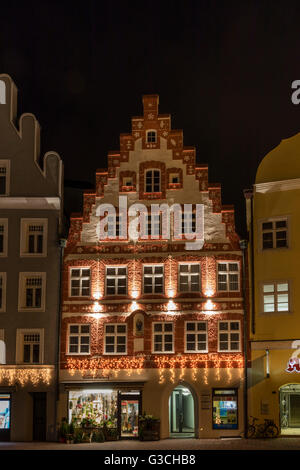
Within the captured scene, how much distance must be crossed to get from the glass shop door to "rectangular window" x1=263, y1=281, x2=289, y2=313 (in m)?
7.94

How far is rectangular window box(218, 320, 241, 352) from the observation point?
46750 mm

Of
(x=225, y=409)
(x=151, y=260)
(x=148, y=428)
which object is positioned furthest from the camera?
(x=151, y=260)

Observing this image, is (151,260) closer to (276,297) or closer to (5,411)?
(276,297)

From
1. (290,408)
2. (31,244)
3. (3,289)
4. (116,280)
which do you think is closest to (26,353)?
(3,289)

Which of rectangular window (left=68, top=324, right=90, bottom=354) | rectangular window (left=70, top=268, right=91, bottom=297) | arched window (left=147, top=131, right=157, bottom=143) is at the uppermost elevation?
arched window (left=147, top=131, right=157, bottom=143)

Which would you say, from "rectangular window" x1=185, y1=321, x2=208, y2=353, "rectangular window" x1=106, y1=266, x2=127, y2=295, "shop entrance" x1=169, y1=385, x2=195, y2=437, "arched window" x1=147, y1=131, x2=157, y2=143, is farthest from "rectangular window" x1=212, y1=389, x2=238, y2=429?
"arched window" x1=147, y1=131, x2=157, y2=143

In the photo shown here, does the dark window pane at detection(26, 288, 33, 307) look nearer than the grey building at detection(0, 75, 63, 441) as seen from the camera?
No

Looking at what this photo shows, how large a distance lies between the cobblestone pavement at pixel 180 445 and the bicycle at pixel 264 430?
546 mm

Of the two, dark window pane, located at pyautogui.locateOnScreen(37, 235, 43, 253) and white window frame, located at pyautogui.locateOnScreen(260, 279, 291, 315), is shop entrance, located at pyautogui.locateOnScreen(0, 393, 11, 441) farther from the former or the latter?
white window frame, located at pyautogui.locateOnScreen(260, 279, 291, 315)

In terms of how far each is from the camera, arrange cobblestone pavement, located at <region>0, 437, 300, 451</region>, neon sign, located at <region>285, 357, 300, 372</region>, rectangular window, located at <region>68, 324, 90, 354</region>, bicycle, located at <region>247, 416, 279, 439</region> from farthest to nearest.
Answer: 1. rectangular window, located at <region>68, 324, 90, 354</region>
2. neon sign, located at <region>285, 357, 300, 372</region>
3. bicycle, located at <region>247, 416, 279, 439</region>
4. cobblestone pavement, located at <region>0, 437, 300, 451</region>

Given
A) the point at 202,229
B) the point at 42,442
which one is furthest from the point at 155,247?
the point at 42,442

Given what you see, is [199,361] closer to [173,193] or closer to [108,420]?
[108,420]

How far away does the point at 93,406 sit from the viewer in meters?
46.8

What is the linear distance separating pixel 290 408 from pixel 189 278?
8.27m
